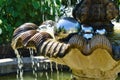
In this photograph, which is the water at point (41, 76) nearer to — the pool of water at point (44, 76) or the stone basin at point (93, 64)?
the pool of water at point (44, 76)

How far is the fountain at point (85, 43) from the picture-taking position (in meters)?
3.28

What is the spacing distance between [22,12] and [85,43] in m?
6.09

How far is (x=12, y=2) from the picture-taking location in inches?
358

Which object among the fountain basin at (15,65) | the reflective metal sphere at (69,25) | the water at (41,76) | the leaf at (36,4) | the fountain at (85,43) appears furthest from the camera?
the leaf at (36,4)

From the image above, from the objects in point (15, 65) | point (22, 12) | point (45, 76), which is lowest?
point (45, 76)

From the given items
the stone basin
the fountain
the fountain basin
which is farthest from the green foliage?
the stone basin

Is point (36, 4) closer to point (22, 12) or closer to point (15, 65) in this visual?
point (22, 12)

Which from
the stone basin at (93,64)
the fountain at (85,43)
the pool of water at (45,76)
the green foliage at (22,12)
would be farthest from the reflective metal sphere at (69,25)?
the green foliage at (22,12)

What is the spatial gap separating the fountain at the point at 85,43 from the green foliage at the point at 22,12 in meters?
4.98

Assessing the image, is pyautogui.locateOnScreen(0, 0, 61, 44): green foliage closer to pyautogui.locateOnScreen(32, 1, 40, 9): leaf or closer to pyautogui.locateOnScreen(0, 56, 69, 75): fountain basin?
pyautogui.locateOnScreen(32, 1, 40, 9): leaf

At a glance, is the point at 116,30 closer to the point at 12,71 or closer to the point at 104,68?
the point at 104,68

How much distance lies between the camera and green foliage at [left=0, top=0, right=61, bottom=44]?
9.05 m

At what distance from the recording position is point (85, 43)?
329cm

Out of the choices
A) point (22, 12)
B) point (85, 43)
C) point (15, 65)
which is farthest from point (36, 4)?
point (85, 43)
